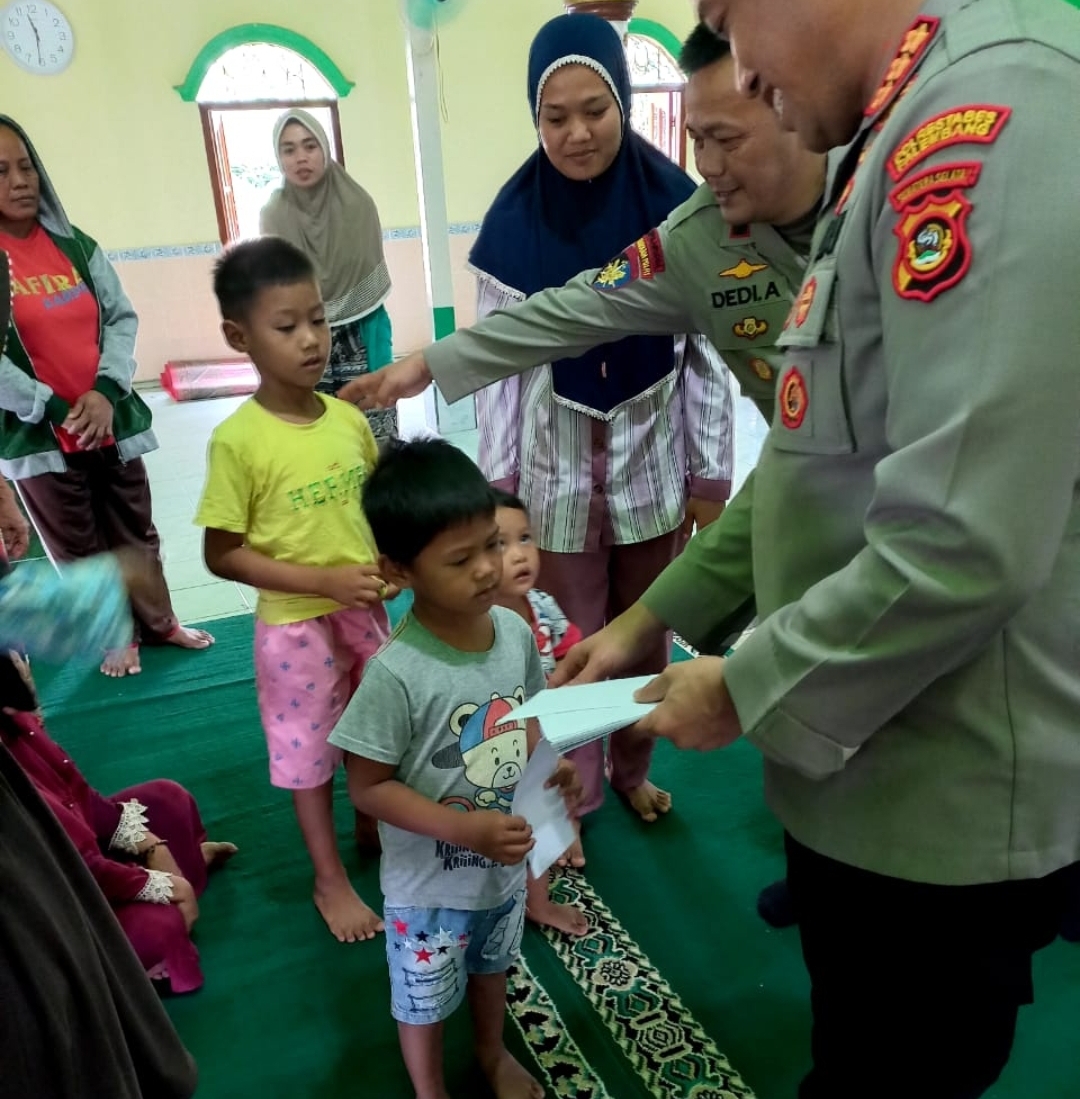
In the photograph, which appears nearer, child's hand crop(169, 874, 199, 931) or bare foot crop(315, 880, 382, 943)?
child's hand crop(169, 874, 199, 931)

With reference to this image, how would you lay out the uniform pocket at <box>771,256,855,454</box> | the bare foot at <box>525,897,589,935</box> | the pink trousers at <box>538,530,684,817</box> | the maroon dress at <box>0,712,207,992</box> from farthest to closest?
the pink trousers at <box>538,530,684,817</box> → the bare foot at <box>525,897,589,935</box> → the maroon dress at <box>0,712,207,992</box> → the uniform pocket at <box>771,256,855,454</box>

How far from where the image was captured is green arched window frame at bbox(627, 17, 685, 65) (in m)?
8.41

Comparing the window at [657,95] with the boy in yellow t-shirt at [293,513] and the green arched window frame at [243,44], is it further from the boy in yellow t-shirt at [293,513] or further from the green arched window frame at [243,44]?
the boy in yellow t-shirt at [293,513]

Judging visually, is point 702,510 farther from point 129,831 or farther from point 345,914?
point 129,831

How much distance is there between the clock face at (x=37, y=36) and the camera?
661 centimetres

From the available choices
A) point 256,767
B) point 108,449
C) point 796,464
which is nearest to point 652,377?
point 796,464

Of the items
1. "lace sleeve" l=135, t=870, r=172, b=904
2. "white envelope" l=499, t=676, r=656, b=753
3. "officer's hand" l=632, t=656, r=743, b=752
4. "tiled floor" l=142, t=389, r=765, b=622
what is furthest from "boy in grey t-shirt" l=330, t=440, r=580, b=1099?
"tiled floor" l=142, t=389, r=765, b=622

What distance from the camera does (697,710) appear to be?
2.73 feet

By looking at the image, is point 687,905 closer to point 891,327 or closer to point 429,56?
point 891,327

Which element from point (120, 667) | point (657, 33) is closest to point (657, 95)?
point (657, 33)

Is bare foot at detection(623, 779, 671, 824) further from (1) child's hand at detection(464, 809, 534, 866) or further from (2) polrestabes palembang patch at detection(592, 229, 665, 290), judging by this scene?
(2) polrestabes palembang patch at detection(592, 229, 665, 290)

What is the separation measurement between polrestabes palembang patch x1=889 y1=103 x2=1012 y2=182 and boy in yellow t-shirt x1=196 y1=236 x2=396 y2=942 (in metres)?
1.12

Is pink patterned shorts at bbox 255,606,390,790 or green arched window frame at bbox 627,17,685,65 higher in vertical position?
green arched window frame at bbox 627,17,685,65

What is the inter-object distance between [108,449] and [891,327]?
8.77ft
